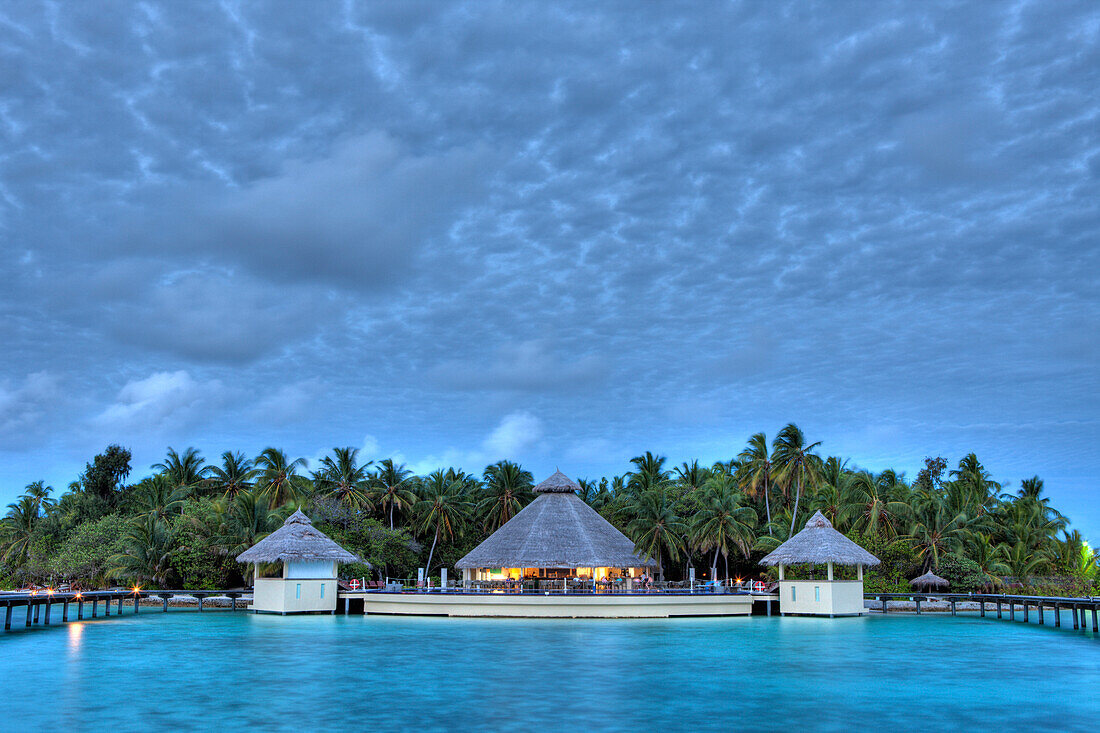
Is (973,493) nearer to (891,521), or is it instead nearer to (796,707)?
(891,521)

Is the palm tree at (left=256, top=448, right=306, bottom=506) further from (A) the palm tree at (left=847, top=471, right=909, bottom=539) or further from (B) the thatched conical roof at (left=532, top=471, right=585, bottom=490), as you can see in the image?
(A) the palm tree at (left=847, top=471, right=909, bottom=539)

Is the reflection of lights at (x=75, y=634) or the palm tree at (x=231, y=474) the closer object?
the reflection of lights at (x=75, y=634)

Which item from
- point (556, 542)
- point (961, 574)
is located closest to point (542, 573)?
point (556, 542)

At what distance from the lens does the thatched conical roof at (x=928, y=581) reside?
5093cm

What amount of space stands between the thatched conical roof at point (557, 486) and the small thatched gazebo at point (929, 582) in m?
20.0

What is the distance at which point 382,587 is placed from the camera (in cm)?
4956

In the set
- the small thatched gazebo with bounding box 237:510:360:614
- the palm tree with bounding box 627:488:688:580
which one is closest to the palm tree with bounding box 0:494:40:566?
the small thatched gazebo with bounding box 237:510:360:614

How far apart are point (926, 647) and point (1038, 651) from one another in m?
3.68

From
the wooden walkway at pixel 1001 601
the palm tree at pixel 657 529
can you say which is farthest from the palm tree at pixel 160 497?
the wooden walkway at pixel 1001 601

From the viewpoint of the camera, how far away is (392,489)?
210 ft

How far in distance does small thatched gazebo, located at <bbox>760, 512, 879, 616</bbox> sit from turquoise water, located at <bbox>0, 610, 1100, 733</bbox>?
5.44m

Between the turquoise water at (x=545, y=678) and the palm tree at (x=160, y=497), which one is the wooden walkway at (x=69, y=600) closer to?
the turquoise water at (x=545, y=678)

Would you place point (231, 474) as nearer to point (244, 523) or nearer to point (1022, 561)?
point (244, 523)

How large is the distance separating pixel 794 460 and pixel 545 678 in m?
36.6
